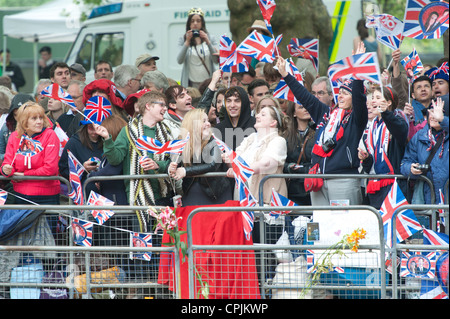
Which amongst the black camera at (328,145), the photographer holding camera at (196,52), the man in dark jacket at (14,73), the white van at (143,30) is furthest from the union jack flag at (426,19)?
the man in dark jacket at (14,73)

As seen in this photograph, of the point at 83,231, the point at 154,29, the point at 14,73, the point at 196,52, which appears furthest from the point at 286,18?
the point at 14,73

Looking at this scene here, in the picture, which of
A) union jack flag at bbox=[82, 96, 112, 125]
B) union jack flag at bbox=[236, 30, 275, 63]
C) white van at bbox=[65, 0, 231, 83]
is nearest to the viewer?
union jack flag at bbox=[82, 96, 112, 125]

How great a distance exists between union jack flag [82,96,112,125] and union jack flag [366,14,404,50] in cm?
322

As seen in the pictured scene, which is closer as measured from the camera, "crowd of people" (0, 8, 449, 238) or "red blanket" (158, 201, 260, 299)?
"red blanket" (158, 201, 260, 299)

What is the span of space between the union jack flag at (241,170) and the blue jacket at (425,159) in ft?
5.15

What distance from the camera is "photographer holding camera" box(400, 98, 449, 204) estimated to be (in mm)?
7672

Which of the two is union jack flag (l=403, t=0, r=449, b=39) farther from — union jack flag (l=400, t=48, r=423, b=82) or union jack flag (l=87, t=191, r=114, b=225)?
union jack flag (l=87, t=191, r=114, b=225)

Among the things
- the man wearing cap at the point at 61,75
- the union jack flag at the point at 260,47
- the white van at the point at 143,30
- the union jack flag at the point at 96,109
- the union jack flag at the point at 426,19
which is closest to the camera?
the union jack flag at the point at 426,19

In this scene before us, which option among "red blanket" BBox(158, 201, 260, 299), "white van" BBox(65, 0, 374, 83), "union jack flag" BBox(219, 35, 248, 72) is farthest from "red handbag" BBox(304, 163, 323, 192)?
"white van" BBox(65, 0, 374, 83)

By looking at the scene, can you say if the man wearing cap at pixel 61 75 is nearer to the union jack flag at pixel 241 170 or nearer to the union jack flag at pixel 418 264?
the union jack flag at pixel 241 170

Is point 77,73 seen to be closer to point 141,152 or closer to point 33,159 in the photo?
point 33,159

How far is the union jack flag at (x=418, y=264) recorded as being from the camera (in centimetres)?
672

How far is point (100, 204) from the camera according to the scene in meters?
8.11
